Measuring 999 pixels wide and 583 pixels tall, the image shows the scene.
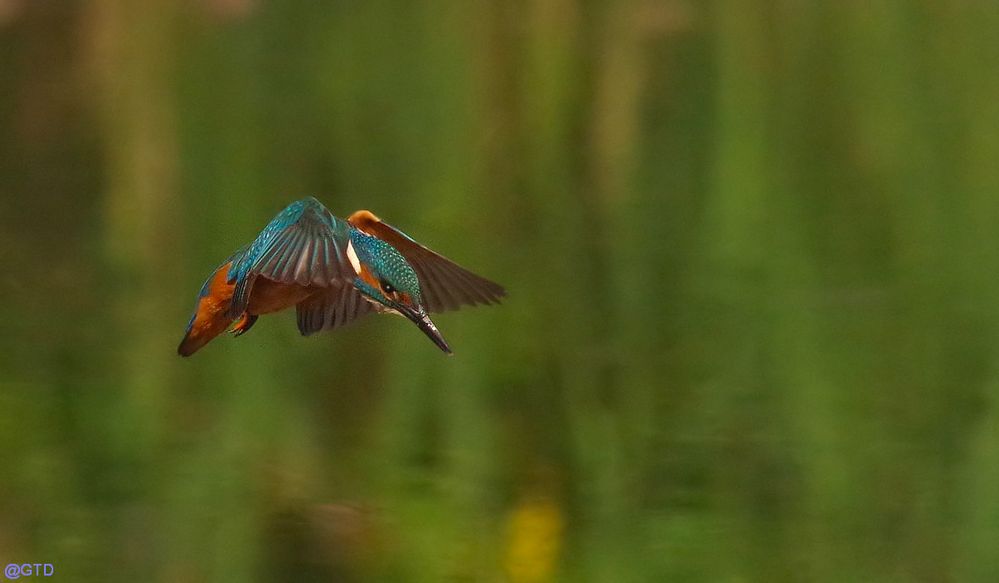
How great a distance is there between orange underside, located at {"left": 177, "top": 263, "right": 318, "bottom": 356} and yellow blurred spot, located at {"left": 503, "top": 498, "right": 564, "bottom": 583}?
1.26m

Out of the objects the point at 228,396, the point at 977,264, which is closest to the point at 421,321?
the point at 228,396

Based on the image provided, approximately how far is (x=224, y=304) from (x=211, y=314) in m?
0.01

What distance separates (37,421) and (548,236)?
105cm

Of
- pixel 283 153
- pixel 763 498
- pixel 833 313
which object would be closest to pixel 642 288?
pixel 833 313

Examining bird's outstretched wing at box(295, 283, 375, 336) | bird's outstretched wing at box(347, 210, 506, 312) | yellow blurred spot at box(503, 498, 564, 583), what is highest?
bird's outstretched wing at box(347, 210, 506, 312)

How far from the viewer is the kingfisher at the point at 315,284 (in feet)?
3.19

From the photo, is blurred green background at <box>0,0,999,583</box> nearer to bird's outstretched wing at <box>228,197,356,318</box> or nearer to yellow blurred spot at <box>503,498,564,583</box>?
yellow blurred spot at <box>503,498,564,583</box>

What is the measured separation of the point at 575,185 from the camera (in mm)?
3203

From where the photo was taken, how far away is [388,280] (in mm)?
1038

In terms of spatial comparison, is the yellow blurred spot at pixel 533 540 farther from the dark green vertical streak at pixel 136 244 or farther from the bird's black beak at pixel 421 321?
the bird's black beak at pixel 421 321

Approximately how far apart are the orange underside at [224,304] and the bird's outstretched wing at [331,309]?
0.06ft

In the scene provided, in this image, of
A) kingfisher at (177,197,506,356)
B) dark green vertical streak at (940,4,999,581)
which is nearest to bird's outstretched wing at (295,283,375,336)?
kingfisher at (177,197,506,356)

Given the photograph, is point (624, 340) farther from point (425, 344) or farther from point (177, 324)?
point (177, 324)

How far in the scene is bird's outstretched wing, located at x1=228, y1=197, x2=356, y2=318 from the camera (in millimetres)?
936
